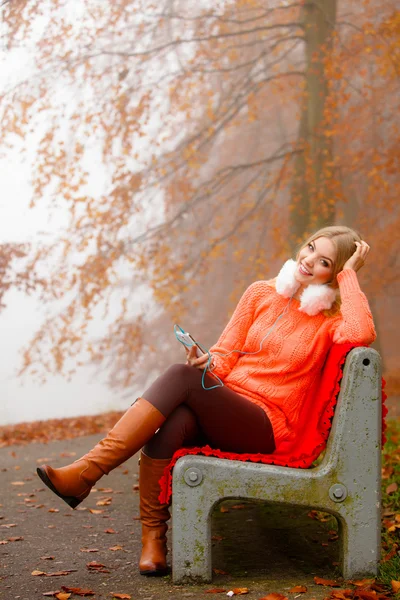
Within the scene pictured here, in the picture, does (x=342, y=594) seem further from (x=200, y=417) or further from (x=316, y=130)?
(x=316, y=130)

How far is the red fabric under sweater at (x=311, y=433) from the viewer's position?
3100 mm

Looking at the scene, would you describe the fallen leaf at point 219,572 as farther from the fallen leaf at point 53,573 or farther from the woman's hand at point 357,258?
the woman's hand at point 357,258

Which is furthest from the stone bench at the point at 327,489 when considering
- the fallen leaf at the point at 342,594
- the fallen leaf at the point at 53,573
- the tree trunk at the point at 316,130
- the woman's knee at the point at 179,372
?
the tree trunk at the point at 316,130

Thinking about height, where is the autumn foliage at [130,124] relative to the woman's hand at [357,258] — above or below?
above

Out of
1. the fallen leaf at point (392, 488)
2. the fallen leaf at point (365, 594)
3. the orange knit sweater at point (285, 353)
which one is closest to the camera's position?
the fallen leaf at point (365, 594)

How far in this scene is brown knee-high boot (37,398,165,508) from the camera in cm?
306

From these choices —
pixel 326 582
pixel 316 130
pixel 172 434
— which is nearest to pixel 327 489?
pixel 326 582

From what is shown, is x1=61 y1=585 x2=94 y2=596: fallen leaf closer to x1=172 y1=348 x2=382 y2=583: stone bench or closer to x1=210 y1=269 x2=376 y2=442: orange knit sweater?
x1=172 y1=348 x2=382 y2=583: stone bench

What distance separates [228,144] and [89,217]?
7.40m

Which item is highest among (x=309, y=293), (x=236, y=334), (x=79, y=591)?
(x=309, y=293)

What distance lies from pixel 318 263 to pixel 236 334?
551 millimetres

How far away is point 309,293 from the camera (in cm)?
340

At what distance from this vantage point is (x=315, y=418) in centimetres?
338

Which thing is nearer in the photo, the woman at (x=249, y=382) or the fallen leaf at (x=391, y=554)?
the woman at (x=249, y=382)
